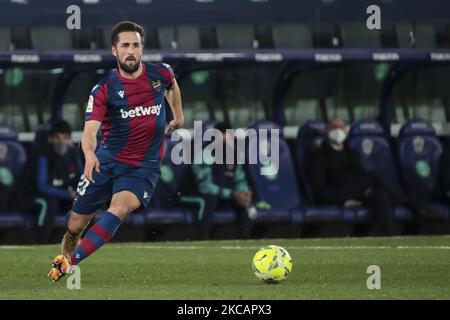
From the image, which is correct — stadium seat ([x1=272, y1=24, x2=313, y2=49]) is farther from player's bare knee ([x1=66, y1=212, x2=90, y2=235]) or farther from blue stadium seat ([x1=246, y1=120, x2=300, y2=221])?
player's bare knee ([x1=66, y1=212, x2=90, y2=235])

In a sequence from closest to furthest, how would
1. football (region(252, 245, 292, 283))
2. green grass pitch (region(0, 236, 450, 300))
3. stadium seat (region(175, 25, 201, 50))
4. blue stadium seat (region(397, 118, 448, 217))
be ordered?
green grass pitch (region(0, 236, 450, 300)) → football (region(252, 245, 292, 283)) → stadium seat (region(175, 25, 201, 50)) → blue stadium seat (region(397, 118, 448, 217))

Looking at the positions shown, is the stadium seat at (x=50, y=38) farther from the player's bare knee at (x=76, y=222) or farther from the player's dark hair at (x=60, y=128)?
the player's bare knee at (x=76, y=222)

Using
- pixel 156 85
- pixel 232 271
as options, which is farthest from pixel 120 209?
pixel 232 271

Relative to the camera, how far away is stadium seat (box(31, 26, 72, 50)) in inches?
586

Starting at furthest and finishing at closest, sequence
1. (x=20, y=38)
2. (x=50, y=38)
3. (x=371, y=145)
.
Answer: (x=371, y=145) → (x=50, y=38) → (x=20, y=38)

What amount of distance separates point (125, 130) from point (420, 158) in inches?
266

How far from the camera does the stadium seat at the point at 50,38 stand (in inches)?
586

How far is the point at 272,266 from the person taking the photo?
10055mm

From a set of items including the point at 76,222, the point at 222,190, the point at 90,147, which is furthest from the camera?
the point at 222,190

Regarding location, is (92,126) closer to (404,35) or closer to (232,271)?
(232,271)

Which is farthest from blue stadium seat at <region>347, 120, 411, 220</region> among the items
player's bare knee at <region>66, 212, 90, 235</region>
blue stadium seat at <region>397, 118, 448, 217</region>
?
player's bare knee at <region>66, 212, 90, 235</region>

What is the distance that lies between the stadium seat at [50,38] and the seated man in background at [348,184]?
281cm

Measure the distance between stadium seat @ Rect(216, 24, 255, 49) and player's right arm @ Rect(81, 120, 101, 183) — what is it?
5685 millimetres

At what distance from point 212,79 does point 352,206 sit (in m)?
2.05
